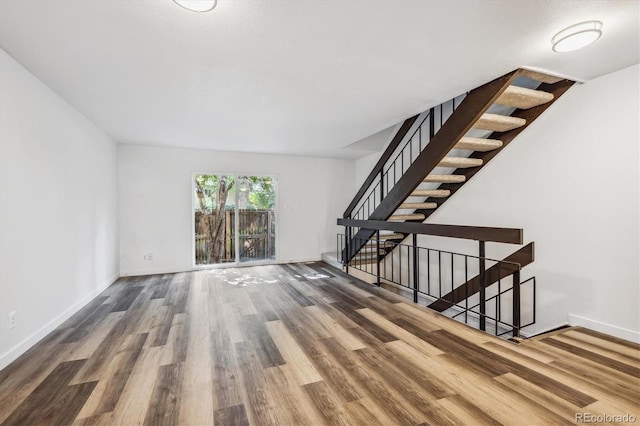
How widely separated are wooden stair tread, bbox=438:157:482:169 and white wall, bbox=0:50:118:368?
386 cm

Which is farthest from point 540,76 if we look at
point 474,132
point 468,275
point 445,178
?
point 468,275

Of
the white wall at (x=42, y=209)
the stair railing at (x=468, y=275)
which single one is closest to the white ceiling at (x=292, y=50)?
the white wall at (x=42, y=209)

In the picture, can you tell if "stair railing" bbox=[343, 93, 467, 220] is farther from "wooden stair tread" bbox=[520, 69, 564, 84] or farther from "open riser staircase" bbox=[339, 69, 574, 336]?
"wooden stair tread" bbox=[520, 69, 564, 84]

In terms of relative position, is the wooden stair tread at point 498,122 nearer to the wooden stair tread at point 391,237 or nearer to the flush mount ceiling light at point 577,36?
the flush mount ceiling light at point 577,36

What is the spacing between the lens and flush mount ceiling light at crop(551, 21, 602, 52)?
1815mm

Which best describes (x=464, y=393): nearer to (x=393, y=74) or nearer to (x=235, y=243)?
(x=393, y=74)

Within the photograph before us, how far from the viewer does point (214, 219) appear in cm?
570

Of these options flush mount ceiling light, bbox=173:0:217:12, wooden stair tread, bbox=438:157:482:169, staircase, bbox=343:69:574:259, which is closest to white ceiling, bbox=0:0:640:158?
flush mount ceiling light, bbox=173:0:217:12

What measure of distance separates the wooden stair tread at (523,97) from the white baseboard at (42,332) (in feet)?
14.9

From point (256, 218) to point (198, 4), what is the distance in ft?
15.1

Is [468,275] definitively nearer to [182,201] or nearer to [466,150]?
[466,150]

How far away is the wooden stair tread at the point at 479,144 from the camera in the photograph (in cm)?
306

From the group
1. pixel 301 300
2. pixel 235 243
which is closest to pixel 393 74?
pixel 301 300

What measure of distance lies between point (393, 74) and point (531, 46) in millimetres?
980
